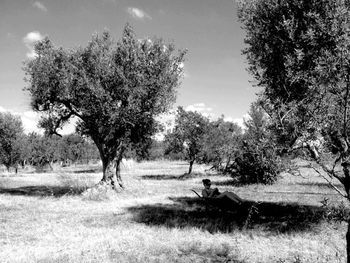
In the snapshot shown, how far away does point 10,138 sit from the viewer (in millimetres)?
56031

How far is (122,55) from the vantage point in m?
23.4

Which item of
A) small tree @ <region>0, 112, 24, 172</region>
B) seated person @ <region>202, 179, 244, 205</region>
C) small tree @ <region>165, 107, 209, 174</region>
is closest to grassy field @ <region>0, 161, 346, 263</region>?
seated person @ <region>202, 179, 244, 205</region>

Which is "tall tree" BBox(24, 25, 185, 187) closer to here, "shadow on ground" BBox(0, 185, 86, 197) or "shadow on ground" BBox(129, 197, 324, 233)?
"shadow on ground" BBox(0, 185, 86, 197)

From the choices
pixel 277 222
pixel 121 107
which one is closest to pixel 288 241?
pixel 277 222

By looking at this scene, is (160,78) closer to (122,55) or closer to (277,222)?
(122,55)

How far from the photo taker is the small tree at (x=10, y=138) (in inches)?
2183

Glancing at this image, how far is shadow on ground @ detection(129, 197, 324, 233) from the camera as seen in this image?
14.0 metres

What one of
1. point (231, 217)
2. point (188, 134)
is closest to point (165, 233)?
point (231, 217)

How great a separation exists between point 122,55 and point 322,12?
1485 centimetres

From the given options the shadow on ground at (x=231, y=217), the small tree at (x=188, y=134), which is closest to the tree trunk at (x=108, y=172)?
the shadow on ground at (x=231, y=217)

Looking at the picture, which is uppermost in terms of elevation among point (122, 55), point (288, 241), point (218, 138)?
point (122, 55)

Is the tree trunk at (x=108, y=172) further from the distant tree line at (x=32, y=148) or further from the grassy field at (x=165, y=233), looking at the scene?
the grassy field at (x=165, y=233)

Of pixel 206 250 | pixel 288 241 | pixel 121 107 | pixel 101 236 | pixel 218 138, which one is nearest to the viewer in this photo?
pixel 206 250

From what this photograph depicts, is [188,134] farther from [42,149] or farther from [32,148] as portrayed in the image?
[42,149]
